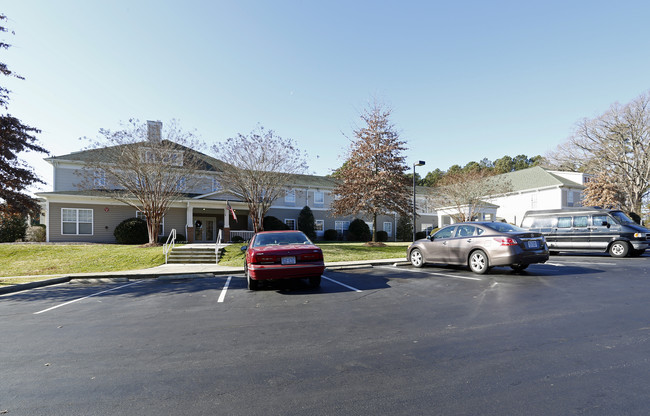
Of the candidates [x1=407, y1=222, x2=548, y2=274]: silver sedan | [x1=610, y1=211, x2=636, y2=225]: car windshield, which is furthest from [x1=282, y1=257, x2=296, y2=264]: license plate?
[x1=610, y1=211, x2=636, y2=225]: car windshield

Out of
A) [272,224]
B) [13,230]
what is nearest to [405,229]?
[272,224]

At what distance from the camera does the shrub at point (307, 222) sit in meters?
29.8

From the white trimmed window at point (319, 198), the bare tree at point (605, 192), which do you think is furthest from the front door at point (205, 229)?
the bare tree at point (605, 192)

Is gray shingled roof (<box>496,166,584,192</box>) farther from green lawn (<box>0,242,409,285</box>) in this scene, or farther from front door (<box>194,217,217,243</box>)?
front door (<box>194,217,217,243</box>)

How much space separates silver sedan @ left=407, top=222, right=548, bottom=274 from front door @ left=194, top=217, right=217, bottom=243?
2082 centimetres

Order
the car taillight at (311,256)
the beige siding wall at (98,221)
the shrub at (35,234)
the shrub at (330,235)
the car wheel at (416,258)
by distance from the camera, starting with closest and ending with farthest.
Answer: the car taillight at (311,256) < the car wheel at (416,258) < the beige siding wall at (98,221) < the shrub at (35,234) < the shrub at (330,235)

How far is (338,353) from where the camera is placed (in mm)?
3953

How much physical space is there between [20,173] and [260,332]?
34.8 ft

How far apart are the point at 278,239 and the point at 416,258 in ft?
17.8

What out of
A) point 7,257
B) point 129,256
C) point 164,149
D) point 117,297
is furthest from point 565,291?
point 7,257

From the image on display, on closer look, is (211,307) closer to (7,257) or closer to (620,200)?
(7,257)

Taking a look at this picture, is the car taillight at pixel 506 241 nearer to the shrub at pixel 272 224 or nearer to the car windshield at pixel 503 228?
the car windshield at pixel 503 228

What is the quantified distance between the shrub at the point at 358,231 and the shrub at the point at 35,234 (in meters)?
23.9

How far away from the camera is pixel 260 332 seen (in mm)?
4863
